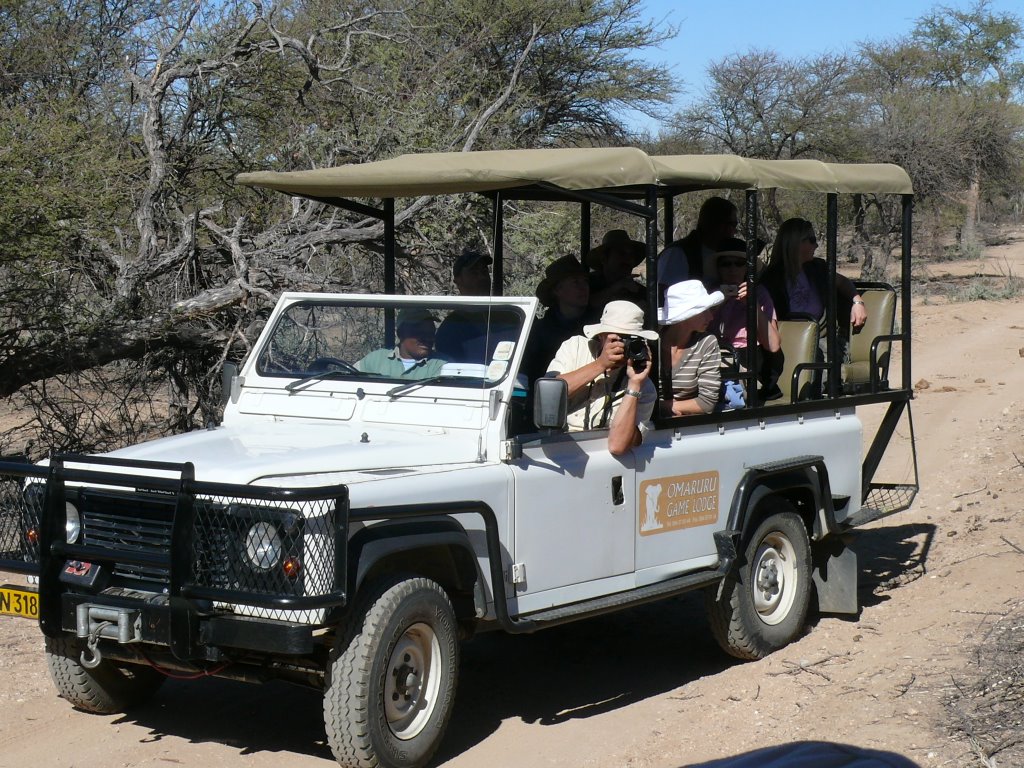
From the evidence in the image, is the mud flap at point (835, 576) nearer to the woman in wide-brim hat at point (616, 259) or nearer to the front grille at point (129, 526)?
the woman in wide-brim hat at point (616, 259)

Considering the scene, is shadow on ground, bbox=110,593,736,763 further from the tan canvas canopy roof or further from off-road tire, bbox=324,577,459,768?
the tan canvas canopy roof

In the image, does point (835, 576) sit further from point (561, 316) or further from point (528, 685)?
point (561, 316)

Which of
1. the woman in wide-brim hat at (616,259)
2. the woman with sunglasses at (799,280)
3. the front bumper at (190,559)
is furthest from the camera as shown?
the woman with sunglasses at (799,280)

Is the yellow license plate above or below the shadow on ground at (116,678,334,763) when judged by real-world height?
above

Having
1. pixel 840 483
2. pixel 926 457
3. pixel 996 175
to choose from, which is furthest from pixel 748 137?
pixel 840 483

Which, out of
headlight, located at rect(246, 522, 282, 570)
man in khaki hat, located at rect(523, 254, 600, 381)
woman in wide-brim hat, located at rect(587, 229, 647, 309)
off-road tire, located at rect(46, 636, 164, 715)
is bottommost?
off-road tire, located at rect(46, 636, 164, 715)

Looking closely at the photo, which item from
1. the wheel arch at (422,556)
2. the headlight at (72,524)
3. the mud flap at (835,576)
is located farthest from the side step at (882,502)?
the headlight at (72,524)

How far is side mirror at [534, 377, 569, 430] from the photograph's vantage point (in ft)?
14.4

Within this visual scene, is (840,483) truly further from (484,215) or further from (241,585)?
(484,215)

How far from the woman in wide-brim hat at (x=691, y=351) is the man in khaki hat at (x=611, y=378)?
35cm

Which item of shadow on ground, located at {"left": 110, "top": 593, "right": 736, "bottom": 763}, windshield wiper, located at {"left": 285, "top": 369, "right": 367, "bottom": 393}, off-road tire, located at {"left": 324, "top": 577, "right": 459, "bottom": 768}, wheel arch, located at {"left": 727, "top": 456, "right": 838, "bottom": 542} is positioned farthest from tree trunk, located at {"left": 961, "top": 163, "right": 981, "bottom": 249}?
off-road tire, located at {"left": 324, "top": 577, "right": 459, "bottom": 768}

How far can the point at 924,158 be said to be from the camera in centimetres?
2450

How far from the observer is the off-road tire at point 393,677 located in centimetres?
396

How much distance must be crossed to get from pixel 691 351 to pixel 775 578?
1356 mm
